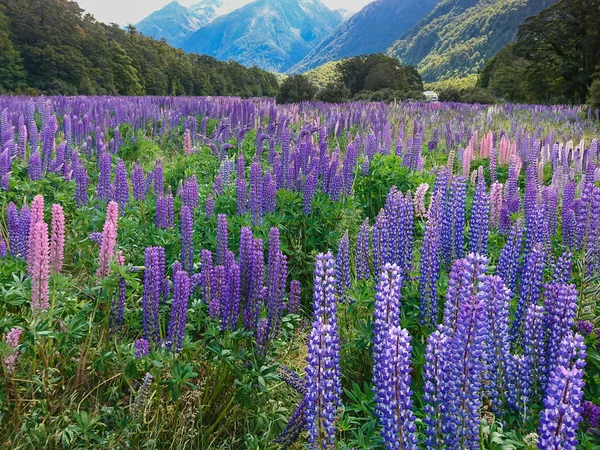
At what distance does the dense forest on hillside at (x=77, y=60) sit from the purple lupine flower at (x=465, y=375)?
30469mm

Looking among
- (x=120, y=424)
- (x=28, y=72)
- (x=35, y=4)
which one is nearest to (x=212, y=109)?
(x=120, y=424)

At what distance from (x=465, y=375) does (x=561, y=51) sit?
27963 mm

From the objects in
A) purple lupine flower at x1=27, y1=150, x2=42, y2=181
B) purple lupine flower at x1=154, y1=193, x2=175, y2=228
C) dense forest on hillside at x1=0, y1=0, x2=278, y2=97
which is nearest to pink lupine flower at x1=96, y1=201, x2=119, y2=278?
purple lupine flower at x1=154, y1=193, x2=175, y2=228

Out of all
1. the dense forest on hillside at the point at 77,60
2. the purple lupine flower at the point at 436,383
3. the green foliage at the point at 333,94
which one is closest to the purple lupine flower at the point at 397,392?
the purple lupine flower at the point at 436,383

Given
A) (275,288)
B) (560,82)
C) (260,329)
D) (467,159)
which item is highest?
(560,82)

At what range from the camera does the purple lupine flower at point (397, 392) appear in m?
1.45

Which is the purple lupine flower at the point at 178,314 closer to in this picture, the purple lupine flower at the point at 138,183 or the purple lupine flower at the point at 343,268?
the purple lupine flower at the point at 343,268

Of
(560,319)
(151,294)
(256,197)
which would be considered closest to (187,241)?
(151,294)

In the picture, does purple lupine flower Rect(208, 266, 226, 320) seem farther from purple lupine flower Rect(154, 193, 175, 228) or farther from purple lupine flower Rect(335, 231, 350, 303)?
purple lupine flower Rect(154, 193, 175, 228)

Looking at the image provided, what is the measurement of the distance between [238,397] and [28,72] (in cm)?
3864

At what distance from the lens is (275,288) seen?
2.61 meters

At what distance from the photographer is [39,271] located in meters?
2.23

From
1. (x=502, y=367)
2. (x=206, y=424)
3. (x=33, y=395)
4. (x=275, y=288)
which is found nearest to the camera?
(x=502, y=367)

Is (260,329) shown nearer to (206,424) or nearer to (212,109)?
(206,424)
